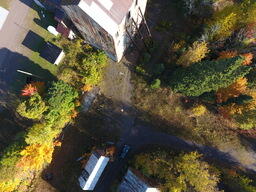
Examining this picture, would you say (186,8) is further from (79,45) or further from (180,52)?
(79,45)

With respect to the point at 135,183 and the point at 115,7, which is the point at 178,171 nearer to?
the point at 135,183

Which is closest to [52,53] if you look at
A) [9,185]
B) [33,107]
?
[33,107]

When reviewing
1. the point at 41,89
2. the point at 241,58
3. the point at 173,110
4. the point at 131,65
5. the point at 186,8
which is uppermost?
the point at 186,8

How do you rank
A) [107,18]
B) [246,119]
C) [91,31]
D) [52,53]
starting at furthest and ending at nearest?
1. [52,53]
2. [246,119]
3. [91,31]
4. [107,18]

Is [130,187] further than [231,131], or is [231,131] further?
[231,131]

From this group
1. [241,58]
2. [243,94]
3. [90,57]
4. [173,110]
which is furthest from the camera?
[173,110]

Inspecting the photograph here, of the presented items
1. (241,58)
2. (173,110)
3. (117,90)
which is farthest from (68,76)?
(241,58)
